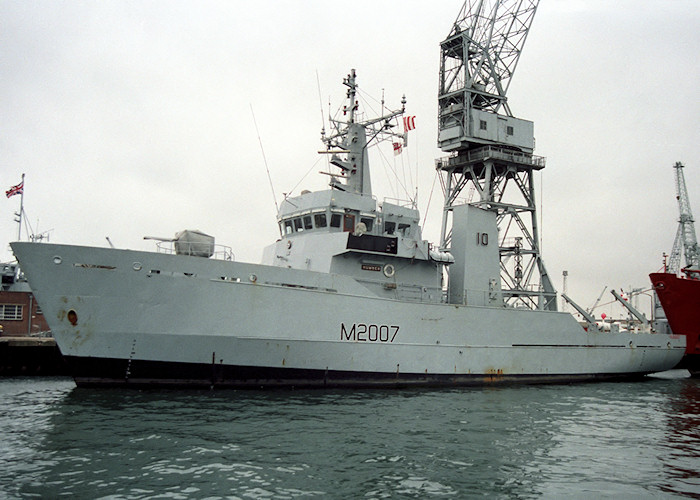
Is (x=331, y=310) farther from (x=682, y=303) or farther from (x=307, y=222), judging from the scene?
(x=682, y=303)

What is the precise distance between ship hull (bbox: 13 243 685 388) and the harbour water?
653 mm

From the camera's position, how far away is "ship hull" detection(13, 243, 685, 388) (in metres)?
12.3

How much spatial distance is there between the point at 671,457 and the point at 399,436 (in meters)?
4.37

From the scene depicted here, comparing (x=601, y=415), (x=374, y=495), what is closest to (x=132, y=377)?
(x=374, y=495)

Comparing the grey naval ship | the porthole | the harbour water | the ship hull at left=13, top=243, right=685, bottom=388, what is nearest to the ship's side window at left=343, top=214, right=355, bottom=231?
the grey naval ship

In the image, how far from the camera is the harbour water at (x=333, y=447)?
22.2 feet

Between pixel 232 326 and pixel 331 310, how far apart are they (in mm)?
2658

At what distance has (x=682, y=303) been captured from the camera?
77.6 feet

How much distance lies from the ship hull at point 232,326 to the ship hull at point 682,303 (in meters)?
11.8

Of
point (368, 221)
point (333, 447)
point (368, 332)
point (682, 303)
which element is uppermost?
point (368, 221)

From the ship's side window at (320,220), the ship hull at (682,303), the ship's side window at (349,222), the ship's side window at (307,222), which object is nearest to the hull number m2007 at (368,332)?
the ship's side window at (349,222)

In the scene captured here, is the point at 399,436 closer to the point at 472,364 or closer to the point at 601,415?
the point at 601,415

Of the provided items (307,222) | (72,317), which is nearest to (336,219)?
(307,222)

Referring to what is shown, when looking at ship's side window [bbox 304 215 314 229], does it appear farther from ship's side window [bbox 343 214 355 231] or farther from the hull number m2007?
the hull number m2007
